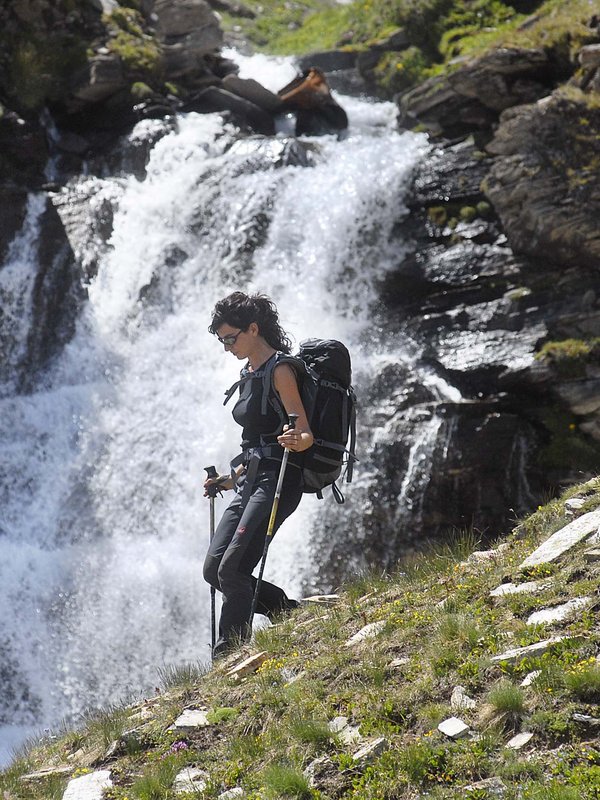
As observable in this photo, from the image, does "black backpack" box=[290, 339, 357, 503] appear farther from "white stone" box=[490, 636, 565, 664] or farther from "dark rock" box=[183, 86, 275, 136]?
"dark rock" box=[183, 86, 275, 136]

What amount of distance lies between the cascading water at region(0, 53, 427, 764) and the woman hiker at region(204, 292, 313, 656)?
169 inches

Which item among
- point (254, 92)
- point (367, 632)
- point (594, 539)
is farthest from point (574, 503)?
point (254, 92)

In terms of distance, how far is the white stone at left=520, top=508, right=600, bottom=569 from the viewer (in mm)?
5258

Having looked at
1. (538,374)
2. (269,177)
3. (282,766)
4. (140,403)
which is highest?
(269,177)

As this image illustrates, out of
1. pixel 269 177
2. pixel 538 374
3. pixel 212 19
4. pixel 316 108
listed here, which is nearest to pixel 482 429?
pixel 538 374

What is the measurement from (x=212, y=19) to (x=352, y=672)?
20.8 meters

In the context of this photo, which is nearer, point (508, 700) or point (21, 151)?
point (508, 700)

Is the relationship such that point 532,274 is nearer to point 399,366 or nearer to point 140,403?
point 399,366

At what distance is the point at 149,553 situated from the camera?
1152 cm

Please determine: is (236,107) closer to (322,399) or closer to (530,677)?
(322,399)

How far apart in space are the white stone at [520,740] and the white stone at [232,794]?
125 cm

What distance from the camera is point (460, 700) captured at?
13.8ft

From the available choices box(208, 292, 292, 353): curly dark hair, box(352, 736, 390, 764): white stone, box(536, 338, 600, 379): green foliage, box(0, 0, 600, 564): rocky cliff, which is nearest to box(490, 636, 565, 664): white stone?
box(352, 736, 390, 764): white stone

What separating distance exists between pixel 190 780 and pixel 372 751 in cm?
98
